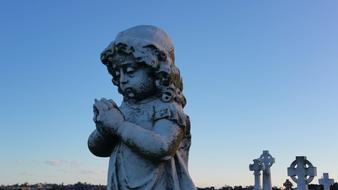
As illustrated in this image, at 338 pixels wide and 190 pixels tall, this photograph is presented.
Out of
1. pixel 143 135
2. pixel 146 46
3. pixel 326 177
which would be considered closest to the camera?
pixel 143 135

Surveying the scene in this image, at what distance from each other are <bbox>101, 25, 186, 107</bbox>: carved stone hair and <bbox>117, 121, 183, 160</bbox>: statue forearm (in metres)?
0.45

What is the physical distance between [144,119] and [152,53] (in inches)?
25.7

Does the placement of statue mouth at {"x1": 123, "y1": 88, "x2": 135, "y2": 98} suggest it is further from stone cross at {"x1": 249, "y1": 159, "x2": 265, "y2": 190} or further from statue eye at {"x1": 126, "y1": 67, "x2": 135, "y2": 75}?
stone cross at {"x1": 249, "y1": 159, "x2": 265, "y2": 190}

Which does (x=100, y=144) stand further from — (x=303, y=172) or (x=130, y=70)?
(x=303, y=172)

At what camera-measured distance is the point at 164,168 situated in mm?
4582

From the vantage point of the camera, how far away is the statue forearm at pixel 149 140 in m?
4.32

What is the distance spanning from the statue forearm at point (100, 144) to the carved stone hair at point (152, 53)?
687 millimetres

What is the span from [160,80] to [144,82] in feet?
0.53

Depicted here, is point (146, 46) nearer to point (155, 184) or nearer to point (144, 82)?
point (144, 82)

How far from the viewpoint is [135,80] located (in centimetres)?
471

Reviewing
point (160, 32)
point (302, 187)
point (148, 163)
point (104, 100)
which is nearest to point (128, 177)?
point (148, 163)

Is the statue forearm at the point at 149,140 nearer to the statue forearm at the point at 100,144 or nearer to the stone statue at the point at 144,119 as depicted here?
the stone statue at the point at 144,119

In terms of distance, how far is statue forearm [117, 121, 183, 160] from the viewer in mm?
4316

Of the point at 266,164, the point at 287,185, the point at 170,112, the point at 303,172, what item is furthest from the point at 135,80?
the point at 287,185
